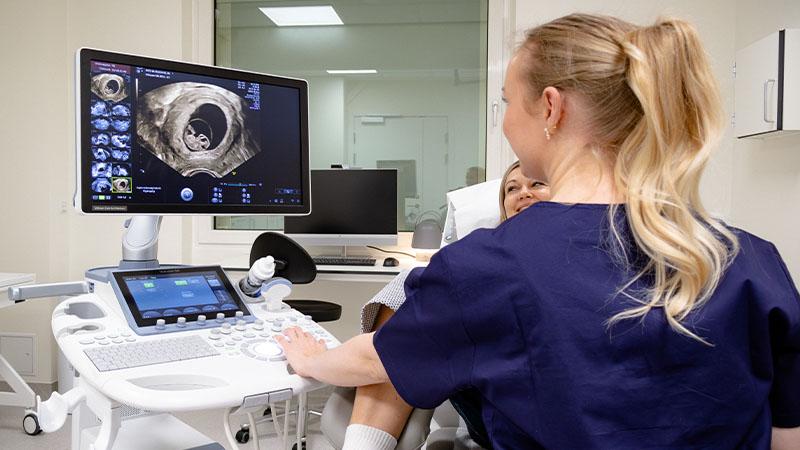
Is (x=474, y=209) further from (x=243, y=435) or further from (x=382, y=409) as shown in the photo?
(x=243, y=435)

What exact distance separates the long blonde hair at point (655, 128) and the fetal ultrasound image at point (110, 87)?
879 mm

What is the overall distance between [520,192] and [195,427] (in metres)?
1.81

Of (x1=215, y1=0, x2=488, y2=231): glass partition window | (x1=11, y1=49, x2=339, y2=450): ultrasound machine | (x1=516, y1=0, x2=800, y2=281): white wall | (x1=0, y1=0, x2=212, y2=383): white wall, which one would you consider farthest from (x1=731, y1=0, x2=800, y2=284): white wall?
(x1=0, y1=0, x2=212, y2=383): white wall

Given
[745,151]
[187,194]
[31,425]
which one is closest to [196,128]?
[187,194]

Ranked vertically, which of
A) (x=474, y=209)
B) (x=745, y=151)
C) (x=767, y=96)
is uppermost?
(x=767, y=96)

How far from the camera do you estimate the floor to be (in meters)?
2.47

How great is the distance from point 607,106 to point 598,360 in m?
0.34

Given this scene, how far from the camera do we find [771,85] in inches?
88.2

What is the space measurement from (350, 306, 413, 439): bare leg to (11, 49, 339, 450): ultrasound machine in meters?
0.09

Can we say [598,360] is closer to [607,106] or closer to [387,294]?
[607,106]

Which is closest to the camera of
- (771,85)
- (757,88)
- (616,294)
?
(616,294)

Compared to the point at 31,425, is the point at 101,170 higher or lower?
higher

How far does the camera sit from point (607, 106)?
32.6 inches

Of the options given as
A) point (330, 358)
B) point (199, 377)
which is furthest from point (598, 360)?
point (199, 377)
